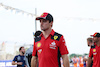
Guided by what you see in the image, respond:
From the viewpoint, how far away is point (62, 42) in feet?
12.3

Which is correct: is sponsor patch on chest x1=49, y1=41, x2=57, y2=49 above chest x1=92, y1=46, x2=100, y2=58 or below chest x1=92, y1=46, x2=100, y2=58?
above

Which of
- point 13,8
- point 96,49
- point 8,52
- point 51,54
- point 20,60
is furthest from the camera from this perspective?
point 13,8

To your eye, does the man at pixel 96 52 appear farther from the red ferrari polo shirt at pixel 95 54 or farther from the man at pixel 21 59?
the man at pixel 21 59

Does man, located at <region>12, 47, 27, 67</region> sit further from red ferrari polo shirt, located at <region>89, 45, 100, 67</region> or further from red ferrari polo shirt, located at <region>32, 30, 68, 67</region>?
red ferrari polo shirt, located at <region>32, 30, 68, 67</region>

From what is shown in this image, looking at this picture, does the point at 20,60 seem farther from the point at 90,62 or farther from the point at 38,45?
the point at 38,45

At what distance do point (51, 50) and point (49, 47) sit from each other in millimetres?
63

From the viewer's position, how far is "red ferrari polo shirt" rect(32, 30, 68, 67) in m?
3.74

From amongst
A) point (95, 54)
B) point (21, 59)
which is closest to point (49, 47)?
point (95, 54)

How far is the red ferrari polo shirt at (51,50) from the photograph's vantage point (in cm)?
374

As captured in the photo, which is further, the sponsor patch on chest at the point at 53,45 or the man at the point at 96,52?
the man at the point at 96,52

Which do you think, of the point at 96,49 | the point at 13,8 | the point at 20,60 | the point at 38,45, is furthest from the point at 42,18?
the point at 13,8

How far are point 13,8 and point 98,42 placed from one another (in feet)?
48.2

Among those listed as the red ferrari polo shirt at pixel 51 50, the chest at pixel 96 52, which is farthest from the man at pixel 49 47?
the chest at pixel 96 52

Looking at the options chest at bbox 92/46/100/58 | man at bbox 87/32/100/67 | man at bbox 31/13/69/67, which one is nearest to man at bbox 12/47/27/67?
man at bbox 87/32/100/67
